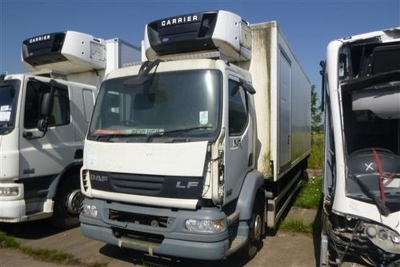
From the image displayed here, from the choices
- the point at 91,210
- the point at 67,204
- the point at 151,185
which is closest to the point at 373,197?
the point at 151,185

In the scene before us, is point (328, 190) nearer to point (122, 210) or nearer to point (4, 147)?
point (122, 210)

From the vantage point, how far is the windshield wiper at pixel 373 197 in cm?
264

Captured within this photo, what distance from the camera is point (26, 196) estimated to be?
16.7 feet

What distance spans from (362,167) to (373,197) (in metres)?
0.42

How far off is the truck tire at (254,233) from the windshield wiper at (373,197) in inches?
65.8

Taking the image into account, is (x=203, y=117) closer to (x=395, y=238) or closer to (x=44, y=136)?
(x=395, y=238)

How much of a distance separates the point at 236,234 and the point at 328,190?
124cm

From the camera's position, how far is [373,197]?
2723 millimetres

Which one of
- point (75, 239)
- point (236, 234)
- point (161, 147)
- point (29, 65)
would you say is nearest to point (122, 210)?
point (161, 147)

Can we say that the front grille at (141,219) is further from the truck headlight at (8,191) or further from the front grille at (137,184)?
the truck headlight at (8,191)

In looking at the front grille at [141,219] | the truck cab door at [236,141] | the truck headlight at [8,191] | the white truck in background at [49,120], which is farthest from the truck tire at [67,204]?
the truck cab door at [236,141]

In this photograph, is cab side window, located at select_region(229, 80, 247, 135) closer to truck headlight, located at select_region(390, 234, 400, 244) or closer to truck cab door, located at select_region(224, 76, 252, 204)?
truck cab door, located at select_region(224, 76, 252, 204)

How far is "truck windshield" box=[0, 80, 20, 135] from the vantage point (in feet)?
16.3

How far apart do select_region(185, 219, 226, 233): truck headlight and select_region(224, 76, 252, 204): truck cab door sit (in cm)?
28
